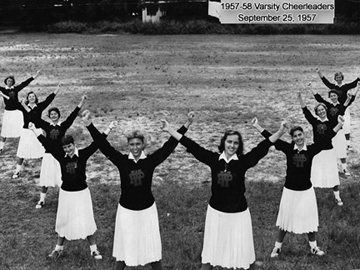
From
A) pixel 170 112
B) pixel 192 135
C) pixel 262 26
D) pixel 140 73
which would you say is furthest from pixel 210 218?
pixel 262 26

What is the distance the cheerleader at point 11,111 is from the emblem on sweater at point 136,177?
7.59 m

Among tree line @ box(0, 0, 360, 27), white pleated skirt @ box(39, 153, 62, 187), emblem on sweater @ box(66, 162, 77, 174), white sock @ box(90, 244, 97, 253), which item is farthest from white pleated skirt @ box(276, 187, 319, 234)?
tree line @ box(0, 0, 360, 27)

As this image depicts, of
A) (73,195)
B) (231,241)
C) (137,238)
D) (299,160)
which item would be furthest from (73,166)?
(299,160)

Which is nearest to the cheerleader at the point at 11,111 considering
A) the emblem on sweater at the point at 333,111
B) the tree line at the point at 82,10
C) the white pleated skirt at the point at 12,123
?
the white pleated skirt at the point at 12,123

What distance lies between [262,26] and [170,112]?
129ft

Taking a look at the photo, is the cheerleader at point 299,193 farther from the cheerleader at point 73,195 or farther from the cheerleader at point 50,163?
the cheerleader at point 50,163

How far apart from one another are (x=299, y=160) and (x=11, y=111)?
30.6 ft

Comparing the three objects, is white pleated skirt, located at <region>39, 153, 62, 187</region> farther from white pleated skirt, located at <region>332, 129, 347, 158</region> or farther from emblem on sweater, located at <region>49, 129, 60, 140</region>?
white pleated skirt, located at <region>332, 129, 347, 158</region>

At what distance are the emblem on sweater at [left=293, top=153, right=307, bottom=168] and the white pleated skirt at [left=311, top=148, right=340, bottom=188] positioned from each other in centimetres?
239

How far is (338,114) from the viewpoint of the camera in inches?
404

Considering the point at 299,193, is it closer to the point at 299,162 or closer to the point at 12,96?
the point at 299,162

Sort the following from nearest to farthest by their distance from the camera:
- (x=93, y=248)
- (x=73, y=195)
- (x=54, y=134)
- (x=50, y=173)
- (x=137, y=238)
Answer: (x=137, y=238), (x=73, y=195), (x=93, y=248), (x=54, y=134), (x=50, y=173)

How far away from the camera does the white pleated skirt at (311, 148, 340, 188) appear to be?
949cm

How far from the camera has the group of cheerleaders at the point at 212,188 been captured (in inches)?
241
